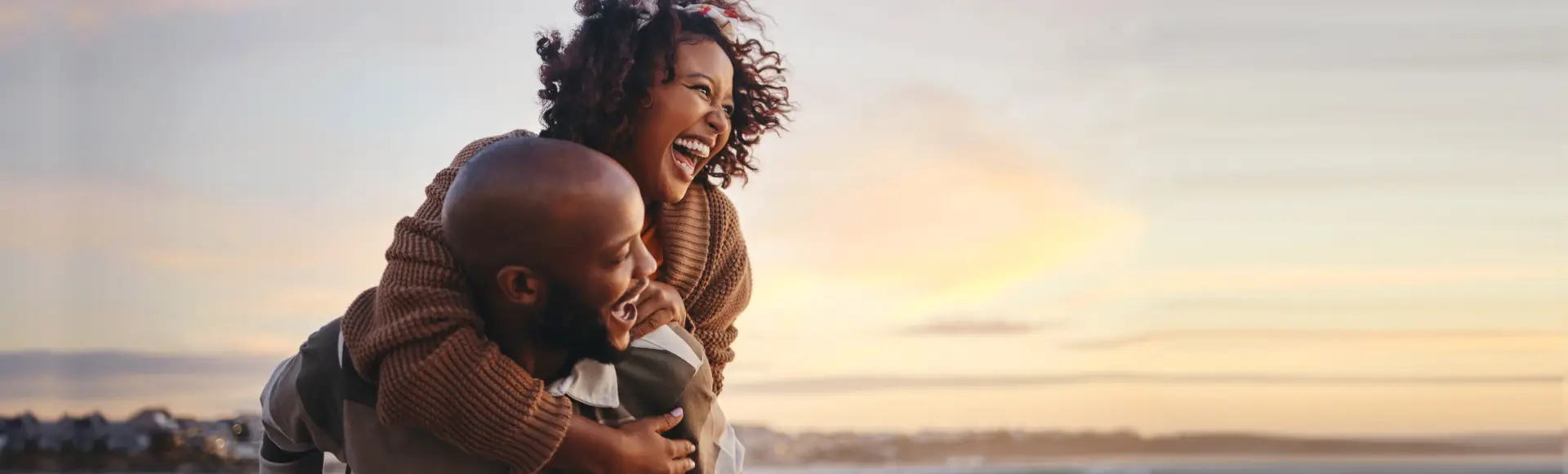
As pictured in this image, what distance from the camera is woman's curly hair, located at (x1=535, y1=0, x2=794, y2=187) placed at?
2141 millimetres

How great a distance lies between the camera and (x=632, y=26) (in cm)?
218

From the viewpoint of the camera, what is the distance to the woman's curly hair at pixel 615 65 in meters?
2.14

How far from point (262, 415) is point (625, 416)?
1.90 feet

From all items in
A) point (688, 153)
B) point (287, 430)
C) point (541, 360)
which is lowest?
point (287, 430)

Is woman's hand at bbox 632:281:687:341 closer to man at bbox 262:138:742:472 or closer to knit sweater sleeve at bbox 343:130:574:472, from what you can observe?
man at bbox 262:138:742:472

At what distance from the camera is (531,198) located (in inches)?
57.7

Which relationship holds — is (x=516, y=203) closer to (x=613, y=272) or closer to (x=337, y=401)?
(x=613, y=272)

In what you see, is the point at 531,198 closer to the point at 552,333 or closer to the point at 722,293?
the point at 552,333

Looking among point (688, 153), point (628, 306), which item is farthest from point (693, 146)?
point (628, 306)

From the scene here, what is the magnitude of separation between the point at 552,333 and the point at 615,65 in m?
0.72

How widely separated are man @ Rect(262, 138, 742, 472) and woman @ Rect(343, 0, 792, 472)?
4 centimetres

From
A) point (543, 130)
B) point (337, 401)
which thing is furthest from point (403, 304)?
point (543, 130)

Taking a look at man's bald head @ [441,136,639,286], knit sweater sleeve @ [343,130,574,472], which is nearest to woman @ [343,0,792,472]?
knit sweater sleeve @ [343,130,574,472]

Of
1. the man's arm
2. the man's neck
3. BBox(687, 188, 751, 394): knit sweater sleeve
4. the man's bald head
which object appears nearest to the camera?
the man's bald head
